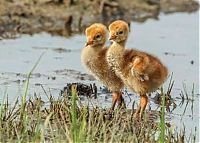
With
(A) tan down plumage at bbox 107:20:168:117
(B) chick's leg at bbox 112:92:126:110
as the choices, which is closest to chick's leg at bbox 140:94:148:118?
(A) tan down plumage at bbox 107:20:168:117

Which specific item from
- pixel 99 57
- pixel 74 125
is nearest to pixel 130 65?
pixel 99 57

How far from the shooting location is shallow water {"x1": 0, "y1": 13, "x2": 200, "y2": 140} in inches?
296

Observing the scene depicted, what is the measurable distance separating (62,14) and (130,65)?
4.60 m

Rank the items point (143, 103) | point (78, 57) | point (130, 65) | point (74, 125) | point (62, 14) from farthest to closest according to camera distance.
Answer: point (62, 14), point (78, 57), point (143, 103), point (130, 65), point (74, 125)

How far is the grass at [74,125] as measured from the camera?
5.36m

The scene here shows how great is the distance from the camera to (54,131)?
5.90 m

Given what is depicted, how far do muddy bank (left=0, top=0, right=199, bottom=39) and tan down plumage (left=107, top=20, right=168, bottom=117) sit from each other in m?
3.49

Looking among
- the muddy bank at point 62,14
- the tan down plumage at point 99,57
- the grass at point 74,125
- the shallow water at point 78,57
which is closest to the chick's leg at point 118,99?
the tan down plumage at point 99,57

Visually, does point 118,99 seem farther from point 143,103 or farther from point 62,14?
Result: point 62,14

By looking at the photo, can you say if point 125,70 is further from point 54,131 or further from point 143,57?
point 54,131

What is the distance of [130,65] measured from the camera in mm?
6508

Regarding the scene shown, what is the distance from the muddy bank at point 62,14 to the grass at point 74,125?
12.0 feet

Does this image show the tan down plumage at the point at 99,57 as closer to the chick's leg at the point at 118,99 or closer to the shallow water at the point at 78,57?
the chick's leg at the point at 118,99

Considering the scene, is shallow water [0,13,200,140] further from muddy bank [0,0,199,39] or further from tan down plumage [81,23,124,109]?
tan down plumage [81,23,124,109]
